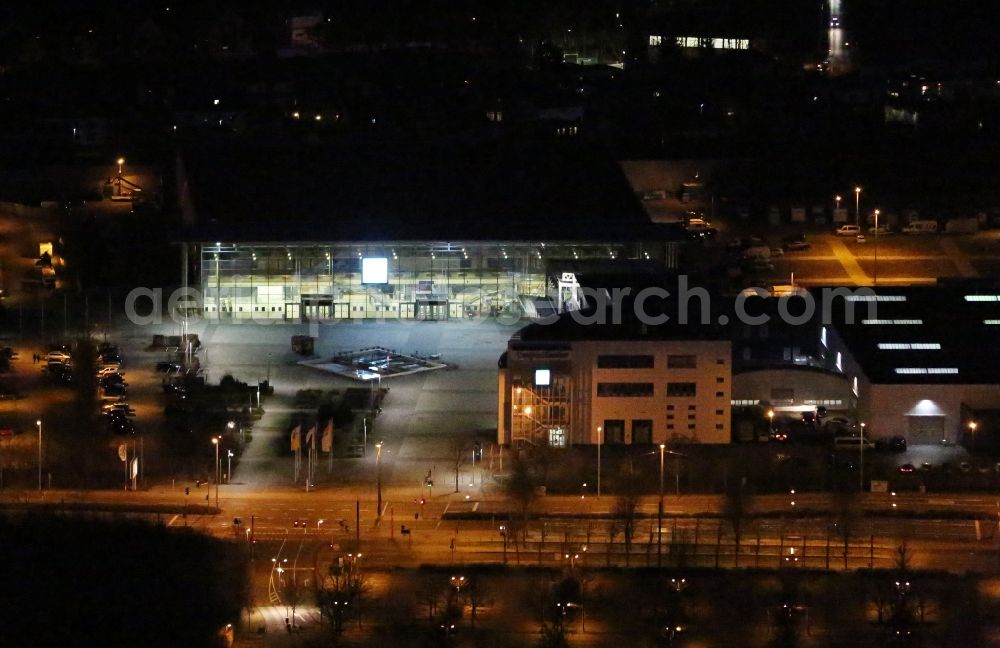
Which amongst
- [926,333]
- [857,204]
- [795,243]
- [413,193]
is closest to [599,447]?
[926,333]

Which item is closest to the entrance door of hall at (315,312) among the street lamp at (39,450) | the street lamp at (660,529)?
the street lamp at (39,450)

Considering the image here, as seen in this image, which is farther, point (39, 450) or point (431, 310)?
point (431, 310)

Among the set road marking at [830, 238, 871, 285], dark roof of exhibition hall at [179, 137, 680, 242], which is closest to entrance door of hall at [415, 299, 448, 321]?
dark roof of exhibition hall at [179, 137, 680, 242]

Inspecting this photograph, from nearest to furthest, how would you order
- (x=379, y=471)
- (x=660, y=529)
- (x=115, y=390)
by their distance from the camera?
(x=660, y=529), (x=379, y=471), (x=115, y=390)

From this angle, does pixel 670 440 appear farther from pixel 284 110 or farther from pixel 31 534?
pixel 284 110

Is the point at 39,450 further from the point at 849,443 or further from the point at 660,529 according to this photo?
the point at 849,443

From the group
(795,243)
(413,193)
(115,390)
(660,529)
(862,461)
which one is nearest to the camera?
(660,529)

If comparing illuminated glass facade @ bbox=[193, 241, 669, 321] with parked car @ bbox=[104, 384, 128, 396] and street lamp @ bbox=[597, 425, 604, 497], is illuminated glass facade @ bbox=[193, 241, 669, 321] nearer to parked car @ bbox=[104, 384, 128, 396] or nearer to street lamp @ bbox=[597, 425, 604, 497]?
parked car @ bbox=[104, 384, 128, 396]

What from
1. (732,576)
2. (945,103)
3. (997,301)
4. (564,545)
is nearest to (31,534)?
(564,545)
